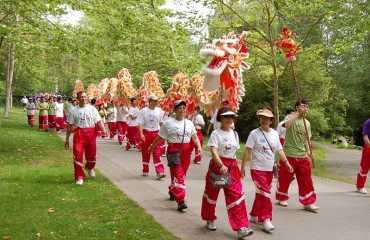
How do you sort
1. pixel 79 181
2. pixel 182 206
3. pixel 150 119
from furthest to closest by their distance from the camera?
pixel 150 119 → pixel 79 181 → pixel 182 206

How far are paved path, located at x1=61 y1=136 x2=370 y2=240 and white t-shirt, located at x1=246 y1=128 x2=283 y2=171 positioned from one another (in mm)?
897

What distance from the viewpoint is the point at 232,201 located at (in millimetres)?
5914

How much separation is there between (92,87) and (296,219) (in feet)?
69.7

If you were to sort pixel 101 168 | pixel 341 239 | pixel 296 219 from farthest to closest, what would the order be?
pixel 101 168
pixel 296 219
pixel 341 239

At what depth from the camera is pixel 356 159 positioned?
15891 mm

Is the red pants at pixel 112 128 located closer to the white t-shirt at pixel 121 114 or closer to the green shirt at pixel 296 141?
the white t-shirt at pixel 121 114

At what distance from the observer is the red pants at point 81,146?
9.22 m

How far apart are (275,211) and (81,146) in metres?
4.17

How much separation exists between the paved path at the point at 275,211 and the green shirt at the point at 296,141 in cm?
95

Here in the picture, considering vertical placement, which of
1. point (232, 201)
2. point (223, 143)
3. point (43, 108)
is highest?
point (43, 108)

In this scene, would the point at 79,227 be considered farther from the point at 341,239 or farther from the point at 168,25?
the point at 168,25

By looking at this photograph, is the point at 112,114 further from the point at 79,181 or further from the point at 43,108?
the point at 79,181

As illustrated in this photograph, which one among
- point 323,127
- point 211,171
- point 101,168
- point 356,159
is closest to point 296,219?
point 211,171

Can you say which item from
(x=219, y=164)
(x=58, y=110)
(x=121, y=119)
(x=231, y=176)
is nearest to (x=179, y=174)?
(x=231, y=176)
